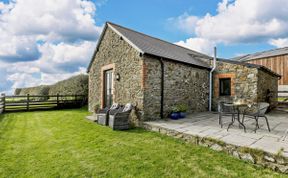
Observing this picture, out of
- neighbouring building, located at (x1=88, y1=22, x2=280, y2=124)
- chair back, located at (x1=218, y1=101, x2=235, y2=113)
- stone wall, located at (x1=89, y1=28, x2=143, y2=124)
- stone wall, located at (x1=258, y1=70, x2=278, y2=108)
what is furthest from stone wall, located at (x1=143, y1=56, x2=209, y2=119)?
stone wall, located at (x1=258, y1=70, x2=278, y2=108)

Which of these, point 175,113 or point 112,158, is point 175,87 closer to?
point 175,113

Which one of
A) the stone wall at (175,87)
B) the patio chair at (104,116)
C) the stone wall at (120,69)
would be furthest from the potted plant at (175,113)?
the patio chair at (104,116)

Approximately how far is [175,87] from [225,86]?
370 centimetres

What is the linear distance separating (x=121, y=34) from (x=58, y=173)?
6.37 m

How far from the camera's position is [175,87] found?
7.57 metres

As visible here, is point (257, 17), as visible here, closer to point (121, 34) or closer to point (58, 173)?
point (121, 34)

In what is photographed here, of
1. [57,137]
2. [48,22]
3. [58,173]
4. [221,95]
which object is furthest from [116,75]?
[221,95]

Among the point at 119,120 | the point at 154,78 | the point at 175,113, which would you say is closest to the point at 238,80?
the point at 175,113

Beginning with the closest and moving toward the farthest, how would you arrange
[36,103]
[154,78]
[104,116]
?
[154,78] < [104,116] < [36,103]

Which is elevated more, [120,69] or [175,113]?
[120,69]

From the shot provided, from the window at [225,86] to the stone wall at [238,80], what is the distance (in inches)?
8.9

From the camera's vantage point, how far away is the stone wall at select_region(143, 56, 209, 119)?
21.6 ft

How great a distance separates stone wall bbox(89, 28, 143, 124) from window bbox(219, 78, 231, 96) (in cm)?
552

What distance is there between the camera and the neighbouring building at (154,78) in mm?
6652
